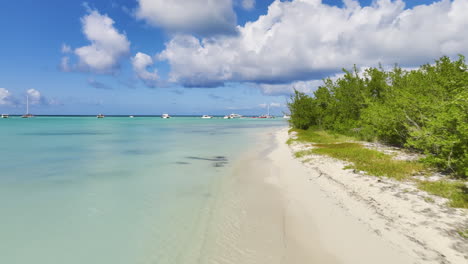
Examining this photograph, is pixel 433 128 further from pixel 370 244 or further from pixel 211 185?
pixel 211 185

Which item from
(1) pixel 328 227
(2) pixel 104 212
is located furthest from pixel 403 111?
(2) pixel 104 212

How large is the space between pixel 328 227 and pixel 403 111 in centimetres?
1502

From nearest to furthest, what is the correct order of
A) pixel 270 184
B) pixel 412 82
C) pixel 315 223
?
pixel 315 223 < pixel 270 184 < pixel 412 82

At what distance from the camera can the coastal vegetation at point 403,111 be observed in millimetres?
11359

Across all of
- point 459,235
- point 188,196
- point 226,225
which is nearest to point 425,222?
point 459,235

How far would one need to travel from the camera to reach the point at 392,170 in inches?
501

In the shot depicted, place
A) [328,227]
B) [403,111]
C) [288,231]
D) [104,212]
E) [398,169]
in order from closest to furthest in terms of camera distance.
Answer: [288,231], [328,227], [104,212], [398,169], [403,111]

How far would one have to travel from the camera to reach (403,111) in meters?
18.0

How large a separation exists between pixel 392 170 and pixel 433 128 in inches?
120

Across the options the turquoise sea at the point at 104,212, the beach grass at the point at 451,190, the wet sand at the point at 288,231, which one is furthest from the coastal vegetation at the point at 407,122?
the turquoise sea at the point at 104,212

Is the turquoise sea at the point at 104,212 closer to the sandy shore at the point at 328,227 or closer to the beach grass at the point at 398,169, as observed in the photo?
the sandy shore at the point at 328,227

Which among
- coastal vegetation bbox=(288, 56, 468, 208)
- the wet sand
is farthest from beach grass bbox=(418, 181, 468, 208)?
the wet sand

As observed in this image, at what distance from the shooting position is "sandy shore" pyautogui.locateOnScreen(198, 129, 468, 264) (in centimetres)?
612

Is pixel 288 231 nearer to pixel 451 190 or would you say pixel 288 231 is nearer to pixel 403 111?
pixel 451 190
